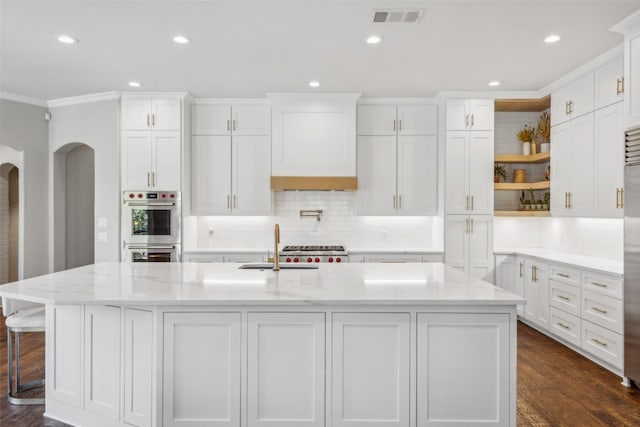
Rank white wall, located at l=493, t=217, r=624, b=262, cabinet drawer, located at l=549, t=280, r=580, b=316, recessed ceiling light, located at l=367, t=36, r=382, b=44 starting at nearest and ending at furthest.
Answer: recessed ceiling light, located at l=367, t=36, r=382, b=44
cabinet drawer, located at l=549, t=280, r=580, b=316
white wall, located at l=493, t=217, r=624, b=262

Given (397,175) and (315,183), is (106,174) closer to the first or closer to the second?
(315,183)

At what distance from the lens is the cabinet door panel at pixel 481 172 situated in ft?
15.8

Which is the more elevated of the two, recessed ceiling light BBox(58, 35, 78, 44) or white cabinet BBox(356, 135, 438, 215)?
recessed ceiling light BBox(58, 35, 78, 44)

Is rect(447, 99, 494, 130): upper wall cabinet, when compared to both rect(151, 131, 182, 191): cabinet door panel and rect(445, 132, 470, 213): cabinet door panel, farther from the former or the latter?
rect(151, 131, 182, 191): cabinet door panel

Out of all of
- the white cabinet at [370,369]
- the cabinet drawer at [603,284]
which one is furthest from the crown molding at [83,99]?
the cabinet drawer at [603,284]

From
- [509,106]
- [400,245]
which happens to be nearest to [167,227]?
[400,245]

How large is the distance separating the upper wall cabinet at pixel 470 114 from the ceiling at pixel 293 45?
0.22m

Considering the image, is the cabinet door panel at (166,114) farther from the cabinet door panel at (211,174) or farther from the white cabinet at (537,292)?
the white cabinet at (537,292)

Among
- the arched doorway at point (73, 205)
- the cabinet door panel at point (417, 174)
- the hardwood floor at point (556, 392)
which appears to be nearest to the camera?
the hardwood floor at point (556, 392)

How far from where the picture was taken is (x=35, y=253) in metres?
5.09

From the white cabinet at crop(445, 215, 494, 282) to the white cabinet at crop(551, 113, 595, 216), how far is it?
0.79 metres

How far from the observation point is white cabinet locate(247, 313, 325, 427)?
2.14 m

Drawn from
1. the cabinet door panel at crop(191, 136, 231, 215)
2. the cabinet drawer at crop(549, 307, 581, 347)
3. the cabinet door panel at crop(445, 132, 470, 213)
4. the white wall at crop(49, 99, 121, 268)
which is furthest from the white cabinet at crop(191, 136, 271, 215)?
the cabinet drawer at crop(549, 307, 581, 347)

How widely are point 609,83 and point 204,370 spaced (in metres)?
4.18
